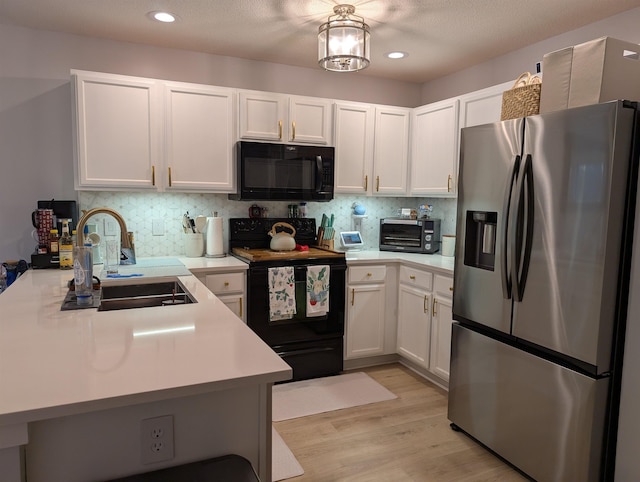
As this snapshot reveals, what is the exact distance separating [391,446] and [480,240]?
1.27 metres

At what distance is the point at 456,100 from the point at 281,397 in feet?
8.35

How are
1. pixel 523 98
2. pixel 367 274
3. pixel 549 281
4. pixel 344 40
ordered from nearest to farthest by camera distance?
pixel 549 281
pixel 523 98
pixel 344 40
pixel 367 274

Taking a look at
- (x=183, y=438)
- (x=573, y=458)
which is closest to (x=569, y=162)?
(x=573, y=458)

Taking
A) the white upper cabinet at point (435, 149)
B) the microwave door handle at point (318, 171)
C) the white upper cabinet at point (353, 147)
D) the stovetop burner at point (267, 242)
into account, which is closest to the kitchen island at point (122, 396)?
the stovetop burner at point (267, 242)

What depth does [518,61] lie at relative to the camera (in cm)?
330

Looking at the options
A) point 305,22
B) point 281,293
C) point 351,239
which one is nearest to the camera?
point 305,22

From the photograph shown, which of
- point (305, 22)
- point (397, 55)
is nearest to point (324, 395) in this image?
point (305, 22)

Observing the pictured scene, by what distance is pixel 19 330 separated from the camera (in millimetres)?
1520

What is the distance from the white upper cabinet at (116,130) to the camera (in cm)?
290

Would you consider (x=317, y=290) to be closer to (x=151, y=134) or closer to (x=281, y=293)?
(x=281, y=293)

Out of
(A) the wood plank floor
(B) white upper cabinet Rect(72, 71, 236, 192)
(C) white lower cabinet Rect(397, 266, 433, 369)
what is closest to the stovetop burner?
(B) white upper cabinet Rect(72, 71, 236, 192)

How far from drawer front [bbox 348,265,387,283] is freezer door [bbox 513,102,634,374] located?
152cm

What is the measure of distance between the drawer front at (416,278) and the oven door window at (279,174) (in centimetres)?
→ 99

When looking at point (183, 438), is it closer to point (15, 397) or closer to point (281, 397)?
point (15, 397)
